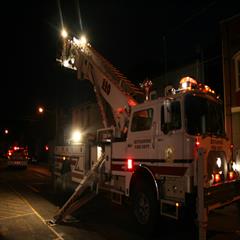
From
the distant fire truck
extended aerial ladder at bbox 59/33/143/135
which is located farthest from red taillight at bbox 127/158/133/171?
the distant fire truck

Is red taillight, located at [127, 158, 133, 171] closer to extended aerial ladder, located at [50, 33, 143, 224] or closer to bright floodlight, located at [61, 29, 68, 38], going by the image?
extended aerial ladder, located at [50, 33, 143, 224]

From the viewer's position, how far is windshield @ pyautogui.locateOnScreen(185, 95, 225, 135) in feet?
21.9

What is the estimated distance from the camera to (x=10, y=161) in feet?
94.7

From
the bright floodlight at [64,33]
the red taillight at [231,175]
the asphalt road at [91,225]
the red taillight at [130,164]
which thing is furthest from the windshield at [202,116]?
the bright floodlight at [64,33]

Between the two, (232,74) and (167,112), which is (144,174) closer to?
(167,112)

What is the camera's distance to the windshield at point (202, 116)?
6688 millimetres

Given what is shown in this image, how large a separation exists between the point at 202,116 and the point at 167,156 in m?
1.13

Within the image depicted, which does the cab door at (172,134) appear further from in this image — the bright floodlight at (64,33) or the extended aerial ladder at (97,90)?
the bright floodlight at (64,33)

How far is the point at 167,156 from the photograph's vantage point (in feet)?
22.6

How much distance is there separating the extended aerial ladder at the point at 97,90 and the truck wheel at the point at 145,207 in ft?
5.78

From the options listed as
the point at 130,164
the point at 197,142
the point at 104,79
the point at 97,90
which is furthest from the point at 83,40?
the point at 197,142

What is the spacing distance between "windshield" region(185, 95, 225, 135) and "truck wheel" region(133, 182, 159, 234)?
1676 millimetres

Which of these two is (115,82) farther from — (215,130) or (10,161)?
(10,161)

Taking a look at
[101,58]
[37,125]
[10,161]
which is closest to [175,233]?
[101,58]
